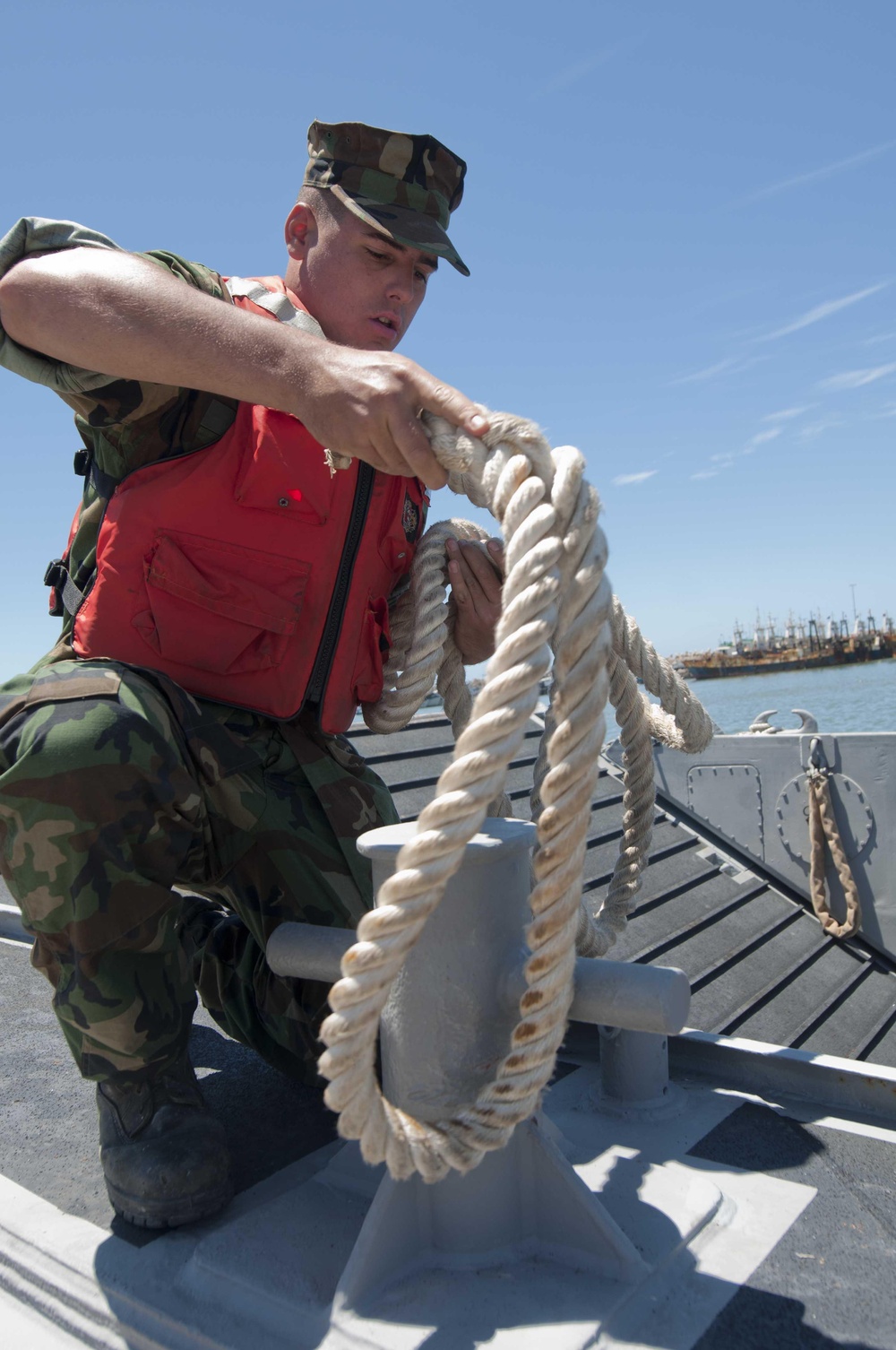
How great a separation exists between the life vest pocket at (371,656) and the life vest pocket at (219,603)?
A: 0.58 ft

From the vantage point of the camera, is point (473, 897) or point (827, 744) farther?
point (827, 744)

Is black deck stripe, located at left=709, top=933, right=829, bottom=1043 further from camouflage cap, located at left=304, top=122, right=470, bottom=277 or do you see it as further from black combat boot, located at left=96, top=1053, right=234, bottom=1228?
camouflage cap, located at left=304, top=122, right=470, bottom=277

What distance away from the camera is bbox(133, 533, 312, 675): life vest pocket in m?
1.91

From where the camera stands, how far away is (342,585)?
207cm

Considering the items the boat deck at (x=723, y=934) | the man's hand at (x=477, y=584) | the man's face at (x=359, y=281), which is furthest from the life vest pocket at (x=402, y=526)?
the boat deck at (x=723, y=934)

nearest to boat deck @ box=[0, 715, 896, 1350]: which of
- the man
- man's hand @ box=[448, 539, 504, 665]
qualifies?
the man

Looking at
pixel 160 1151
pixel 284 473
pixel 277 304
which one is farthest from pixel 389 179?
pixel 160 1151

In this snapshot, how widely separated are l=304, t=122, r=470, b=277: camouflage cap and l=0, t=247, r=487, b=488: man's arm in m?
0.78

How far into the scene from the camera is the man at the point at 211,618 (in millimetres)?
1461

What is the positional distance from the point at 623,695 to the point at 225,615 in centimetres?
81

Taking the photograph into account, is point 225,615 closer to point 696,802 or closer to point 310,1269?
point 310,1269

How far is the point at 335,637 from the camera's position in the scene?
2084 mm

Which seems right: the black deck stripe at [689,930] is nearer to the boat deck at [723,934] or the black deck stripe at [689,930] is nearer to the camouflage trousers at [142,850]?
the boat deck at [723,934]

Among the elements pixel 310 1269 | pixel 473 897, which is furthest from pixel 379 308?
pixel 310 1269
